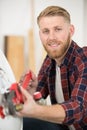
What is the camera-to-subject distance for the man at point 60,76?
891mm

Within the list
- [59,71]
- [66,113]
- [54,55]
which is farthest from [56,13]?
[66,113]

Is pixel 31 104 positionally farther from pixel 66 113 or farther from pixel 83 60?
pixel 83 60

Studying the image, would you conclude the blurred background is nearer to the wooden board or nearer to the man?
the wooden board

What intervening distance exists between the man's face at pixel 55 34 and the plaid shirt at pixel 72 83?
0.06 meters

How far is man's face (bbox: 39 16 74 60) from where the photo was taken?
111 centimetres

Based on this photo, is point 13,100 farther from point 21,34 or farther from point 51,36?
point 21,34

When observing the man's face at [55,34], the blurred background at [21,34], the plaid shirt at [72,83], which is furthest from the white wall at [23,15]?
the man's face at [55,34]

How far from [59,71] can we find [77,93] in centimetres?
31

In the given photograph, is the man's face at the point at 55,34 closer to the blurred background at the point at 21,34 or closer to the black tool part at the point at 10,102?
the black tool part at the point at 10,102

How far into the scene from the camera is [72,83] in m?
1.19

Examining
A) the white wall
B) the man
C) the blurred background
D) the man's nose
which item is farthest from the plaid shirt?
the white wall

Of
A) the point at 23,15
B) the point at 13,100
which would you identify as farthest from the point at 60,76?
the point at 23,15

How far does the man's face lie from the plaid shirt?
0.06m

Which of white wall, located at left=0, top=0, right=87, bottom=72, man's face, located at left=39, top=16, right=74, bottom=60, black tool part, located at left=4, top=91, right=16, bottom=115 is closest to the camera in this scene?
black tool part, located at left=4, top=91, right=16, bottom=115
